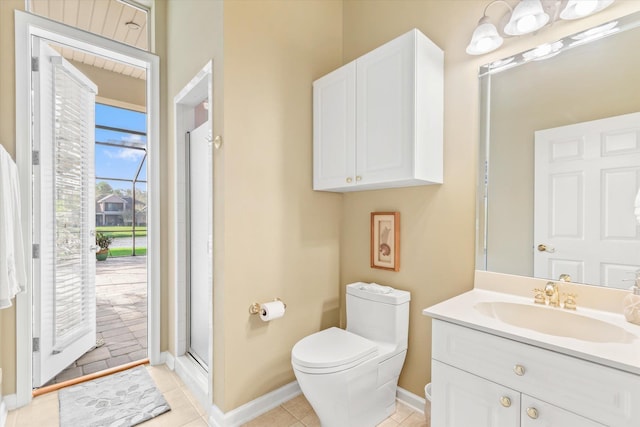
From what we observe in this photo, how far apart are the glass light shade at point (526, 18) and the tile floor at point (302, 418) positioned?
2.09 meters

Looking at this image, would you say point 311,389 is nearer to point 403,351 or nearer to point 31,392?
point 403,351

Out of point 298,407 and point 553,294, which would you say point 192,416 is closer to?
point 298,407

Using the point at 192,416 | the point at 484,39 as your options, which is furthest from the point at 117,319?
the point at 484,39

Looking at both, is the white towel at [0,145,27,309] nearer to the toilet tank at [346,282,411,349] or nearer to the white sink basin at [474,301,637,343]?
the toilet tank at [346,282,411,349]

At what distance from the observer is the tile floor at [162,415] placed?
1745mm

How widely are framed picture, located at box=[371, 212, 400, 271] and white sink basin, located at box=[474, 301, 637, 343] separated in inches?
25.5

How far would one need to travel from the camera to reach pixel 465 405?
1.16 meters

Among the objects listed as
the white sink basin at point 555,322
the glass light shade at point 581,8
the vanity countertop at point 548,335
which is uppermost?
the glass light shade at point 581,8

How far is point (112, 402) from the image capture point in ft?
6.30

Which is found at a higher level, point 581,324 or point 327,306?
point 581,324

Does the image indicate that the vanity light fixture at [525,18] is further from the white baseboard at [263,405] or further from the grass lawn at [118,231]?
the grass lawn at [118,231]

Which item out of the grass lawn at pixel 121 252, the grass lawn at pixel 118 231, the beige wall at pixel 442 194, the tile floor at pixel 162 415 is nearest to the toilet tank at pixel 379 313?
the beige wall at pixel 442 194

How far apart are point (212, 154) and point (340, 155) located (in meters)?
0.78

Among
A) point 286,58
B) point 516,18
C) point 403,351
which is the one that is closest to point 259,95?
point 286,58
